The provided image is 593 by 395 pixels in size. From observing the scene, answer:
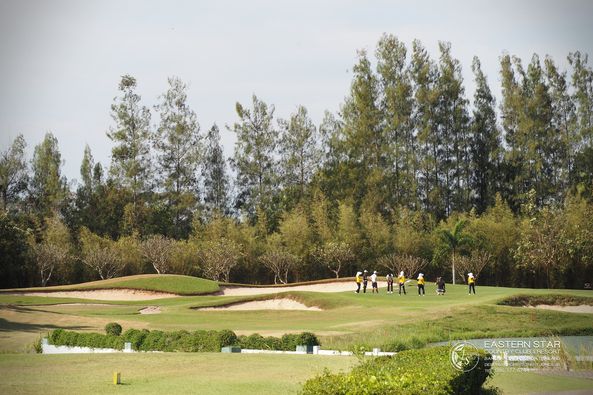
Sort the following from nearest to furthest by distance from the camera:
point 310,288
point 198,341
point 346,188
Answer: point 198,341 → point 310,288 → point 346,188

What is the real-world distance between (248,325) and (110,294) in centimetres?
1920

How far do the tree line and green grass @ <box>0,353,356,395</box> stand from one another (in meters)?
39.5

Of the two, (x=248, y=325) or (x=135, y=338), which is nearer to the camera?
(x=135, y=338)

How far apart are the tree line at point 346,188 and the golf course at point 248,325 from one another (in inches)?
450

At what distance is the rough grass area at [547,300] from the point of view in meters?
32.5

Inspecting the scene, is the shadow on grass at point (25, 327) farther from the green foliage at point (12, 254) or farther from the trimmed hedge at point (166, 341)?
the green foliage at point (12, 254)

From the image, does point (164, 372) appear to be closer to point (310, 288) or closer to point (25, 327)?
point (25, 327)

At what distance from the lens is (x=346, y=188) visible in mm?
69500

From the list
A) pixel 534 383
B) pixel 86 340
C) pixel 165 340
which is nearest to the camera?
pixel 534 383

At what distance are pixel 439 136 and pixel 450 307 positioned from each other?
146 ft

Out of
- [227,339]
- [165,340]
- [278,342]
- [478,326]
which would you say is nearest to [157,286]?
[478,326]

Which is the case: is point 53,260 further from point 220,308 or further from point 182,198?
point 220,308

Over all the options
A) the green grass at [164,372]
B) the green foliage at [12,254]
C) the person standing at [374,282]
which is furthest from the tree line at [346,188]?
the green grass at [164,372]

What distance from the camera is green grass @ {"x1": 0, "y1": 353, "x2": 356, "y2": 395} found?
13.4 m
